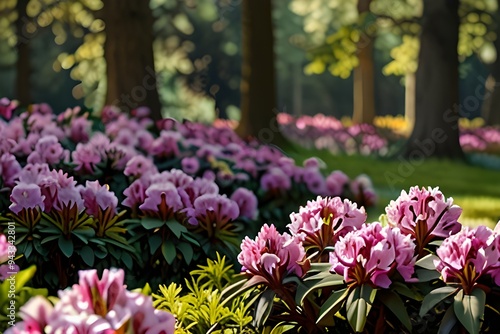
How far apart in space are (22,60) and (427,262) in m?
17.5

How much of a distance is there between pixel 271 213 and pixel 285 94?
42421 mm

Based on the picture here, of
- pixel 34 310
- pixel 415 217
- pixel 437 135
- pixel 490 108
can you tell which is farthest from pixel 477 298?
pixel 490 108

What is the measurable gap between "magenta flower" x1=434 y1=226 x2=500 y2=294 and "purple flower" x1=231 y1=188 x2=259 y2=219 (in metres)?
2.69

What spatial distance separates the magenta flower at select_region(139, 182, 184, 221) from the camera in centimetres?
414

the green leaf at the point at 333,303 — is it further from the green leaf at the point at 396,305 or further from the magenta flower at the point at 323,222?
the magenta flower at the point at 323,222

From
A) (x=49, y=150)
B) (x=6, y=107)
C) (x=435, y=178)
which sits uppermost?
(x=49, y=150)

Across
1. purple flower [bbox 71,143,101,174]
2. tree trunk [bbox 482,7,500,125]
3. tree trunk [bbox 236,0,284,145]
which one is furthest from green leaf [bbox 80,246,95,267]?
tree trunk [bbox 482,7,500,125]

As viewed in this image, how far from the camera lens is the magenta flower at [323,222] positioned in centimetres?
337

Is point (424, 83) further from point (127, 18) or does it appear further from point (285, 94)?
point (285, 94)

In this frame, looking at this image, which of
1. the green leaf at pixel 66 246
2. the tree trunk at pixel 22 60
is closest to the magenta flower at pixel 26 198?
the green leaf at pixel 66 246

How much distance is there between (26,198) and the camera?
3.89 metres

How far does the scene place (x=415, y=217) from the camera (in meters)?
3.33

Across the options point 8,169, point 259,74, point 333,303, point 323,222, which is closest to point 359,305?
point 333,303

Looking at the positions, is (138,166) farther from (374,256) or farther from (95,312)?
(95,312)
